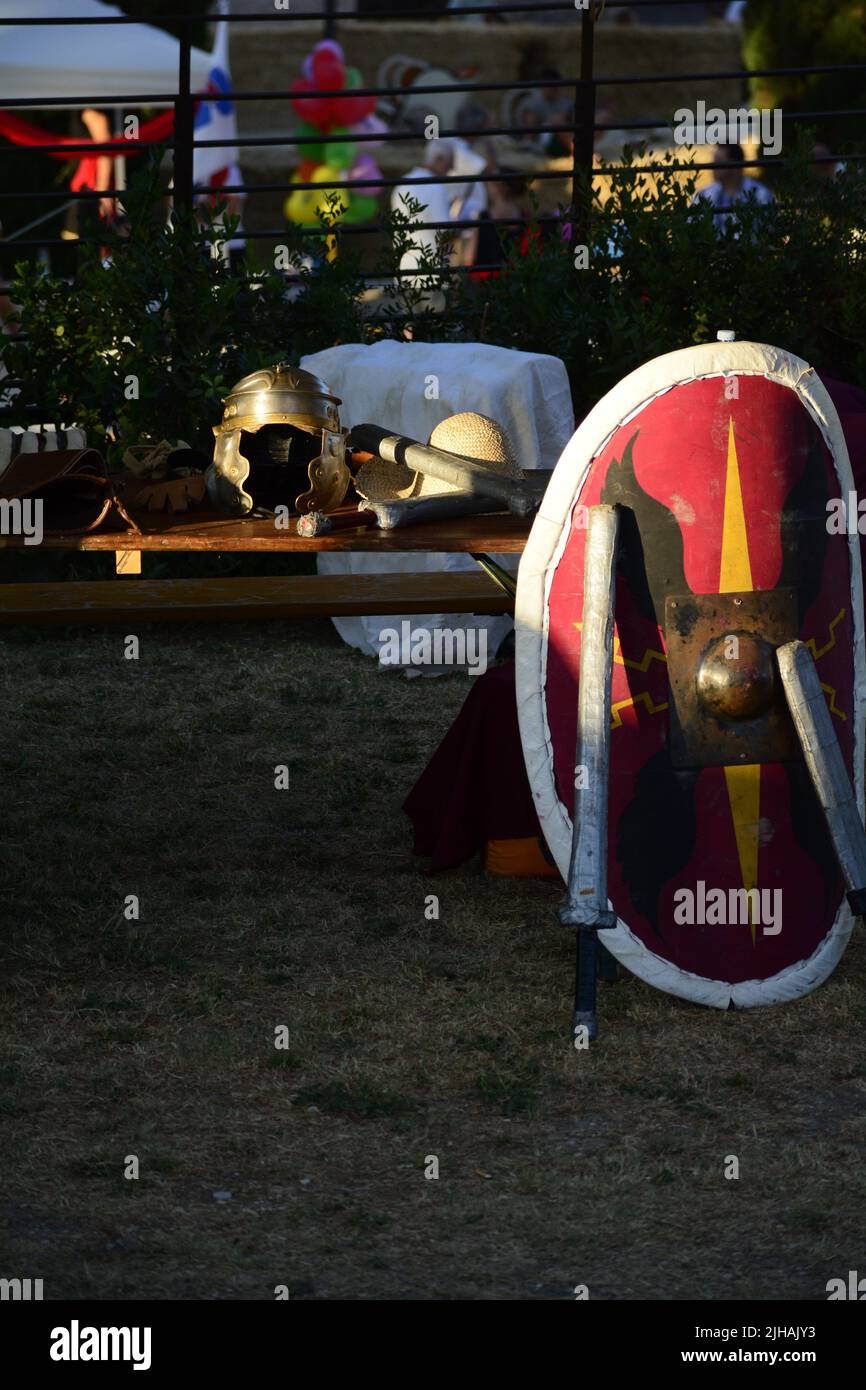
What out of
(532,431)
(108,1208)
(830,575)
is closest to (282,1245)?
(108,1208)

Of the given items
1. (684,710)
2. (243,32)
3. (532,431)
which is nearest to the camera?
(684,710)

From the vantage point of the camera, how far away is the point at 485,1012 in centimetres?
402

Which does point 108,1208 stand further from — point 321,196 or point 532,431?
point 321,196

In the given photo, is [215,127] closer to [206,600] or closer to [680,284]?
[680,284]

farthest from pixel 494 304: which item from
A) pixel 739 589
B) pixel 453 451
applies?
pixel 739 589

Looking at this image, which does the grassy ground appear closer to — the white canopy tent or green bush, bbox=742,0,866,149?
the white canopy tent

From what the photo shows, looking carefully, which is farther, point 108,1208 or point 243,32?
point 243,32

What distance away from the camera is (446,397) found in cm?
661

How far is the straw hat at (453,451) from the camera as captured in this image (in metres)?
4.36

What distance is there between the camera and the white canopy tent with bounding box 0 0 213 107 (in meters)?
12.1

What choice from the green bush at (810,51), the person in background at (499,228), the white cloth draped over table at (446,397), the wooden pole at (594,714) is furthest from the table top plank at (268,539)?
the green bush at (810,51)

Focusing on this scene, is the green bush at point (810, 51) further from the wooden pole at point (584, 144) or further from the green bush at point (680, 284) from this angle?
the green bush at point (680, 284)

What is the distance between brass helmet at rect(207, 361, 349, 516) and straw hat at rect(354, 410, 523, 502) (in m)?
0.18

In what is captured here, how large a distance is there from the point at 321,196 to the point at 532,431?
9.44 meters
